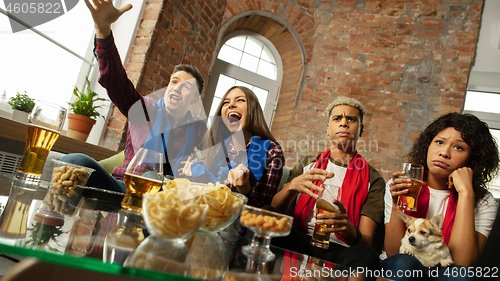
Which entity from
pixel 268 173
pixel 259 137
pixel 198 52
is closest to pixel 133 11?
pixel 198 52

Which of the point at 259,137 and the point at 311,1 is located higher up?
the point at 311,1

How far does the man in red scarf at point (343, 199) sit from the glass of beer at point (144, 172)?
53 centimetres

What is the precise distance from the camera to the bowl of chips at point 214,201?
0.69 m

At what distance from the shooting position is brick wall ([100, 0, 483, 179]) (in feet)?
11.3

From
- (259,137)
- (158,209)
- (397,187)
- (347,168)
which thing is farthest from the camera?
(259,137)

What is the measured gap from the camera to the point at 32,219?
1.80 ft

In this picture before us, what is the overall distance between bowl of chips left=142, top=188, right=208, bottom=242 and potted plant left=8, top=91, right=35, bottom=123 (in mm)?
1865

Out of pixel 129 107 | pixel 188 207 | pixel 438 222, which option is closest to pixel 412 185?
pixel 438 222

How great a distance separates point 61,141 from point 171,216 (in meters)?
1.89

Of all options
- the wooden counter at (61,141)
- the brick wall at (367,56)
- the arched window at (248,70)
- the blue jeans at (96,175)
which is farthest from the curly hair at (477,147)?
the arched window at (248,70)

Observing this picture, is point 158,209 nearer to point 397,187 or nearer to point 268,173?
point 397,187

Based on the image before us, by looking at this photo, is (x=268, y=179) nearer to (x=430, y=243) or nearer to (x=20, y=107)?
(x=430, y=243)

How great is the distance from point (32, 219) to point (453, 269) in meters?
1.21

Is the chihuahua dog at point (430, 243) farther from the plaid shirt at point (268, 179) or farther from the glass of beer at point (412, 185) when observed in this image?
the plaid shirt at point (268, 179)
